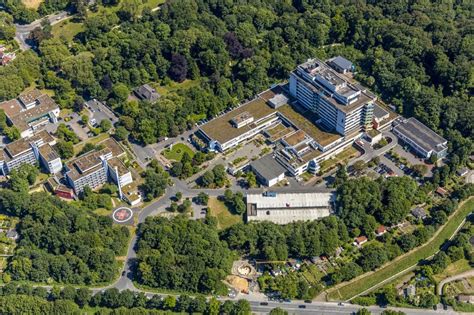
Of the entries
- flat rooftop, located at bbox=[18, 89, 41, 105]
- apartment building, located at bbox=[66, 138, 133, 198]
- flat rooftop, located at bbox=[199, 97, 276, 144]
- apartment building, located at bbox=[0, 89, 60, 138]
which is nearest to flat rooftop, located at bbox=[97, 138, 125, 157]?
apartment building, located at bbox=[66, 138, 133, 198]

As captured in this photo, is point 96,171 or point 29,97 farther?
point 29,97

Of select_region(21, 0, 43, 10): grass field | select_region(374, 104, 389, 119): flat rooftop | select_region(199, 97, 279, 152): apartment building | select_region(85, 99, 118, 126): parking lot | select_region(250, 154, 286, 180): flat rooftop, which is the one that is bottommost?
select_region(250, 154, 286, 180): flat rooftop

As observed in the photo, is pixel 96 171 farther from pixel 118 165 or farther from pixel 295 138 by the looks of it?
pixel 295 138

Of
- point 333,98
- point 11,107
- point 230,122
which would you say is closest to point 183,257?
point 230,122

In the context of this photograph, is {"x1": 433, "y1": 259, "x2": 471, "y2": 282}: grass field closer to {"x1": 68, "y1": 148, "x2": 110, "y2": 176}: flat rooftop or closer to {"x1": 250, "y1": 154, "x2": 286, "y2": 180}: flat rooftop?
{"x1": 250, "y1": 154, "x2": 286, "y2": 180}: flat rooftop

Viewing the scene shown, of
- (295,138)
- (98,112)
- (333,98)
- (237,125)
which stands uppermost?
(333,98)

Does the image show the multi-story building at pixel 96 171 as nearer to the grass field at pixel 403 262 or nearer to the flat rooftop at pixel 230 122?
the flat rooftop at pixel 230 122

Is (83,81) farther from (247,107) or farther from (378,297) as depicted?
(378,297)
